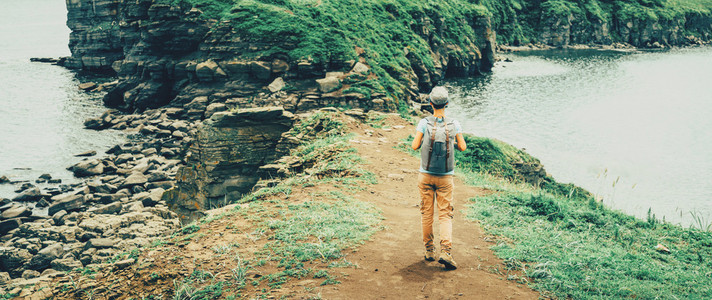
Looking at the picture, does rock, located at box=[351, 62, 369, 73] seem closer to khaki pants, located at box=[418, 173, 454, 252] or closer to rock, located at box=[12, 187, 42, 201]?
rock, located at box=[12, 187, 42, 201]

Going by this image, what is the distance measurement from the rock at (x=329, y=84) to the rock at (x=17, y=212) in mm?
17701

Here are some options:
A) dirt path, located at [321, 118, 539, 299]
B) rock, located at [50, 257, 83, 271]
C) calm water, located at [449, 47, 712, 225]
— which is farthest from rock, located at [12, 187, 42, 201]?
calm water, located at [449, 47, 712, 225]

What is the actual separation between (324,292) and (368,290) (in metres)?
0.65

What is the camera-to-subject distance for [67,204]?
23.6m

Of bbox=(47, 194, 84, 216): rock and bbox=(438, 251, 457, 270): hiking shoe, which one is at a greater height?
bbox=(438, 251, 457, 270): hiking shoe

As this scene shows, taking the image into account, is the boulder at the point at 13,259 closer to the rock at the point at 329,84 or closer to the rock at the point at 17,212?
the rock at the point at 17,212

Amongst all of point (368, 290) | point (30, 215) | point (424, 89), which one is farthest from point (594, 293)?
point (424, 89)

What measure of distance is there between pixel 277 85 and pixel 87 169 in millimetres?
13525

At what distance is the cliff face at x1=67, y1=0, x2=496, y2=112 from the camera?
30906 mm

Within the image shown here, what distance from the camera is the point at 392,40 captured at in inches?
1816

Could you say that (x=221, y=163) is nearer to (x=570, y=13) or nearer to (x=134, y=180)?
(x=134, y=180)

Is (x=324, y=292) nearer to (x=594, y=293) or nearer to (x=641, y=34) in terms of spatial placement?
(x=594, y=293)

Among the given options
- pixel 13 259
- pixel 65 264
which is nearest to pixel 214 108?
pixel 13 259

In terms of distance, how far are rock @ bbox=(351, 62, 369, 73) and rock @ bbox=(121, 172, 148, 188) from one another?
1540cm
